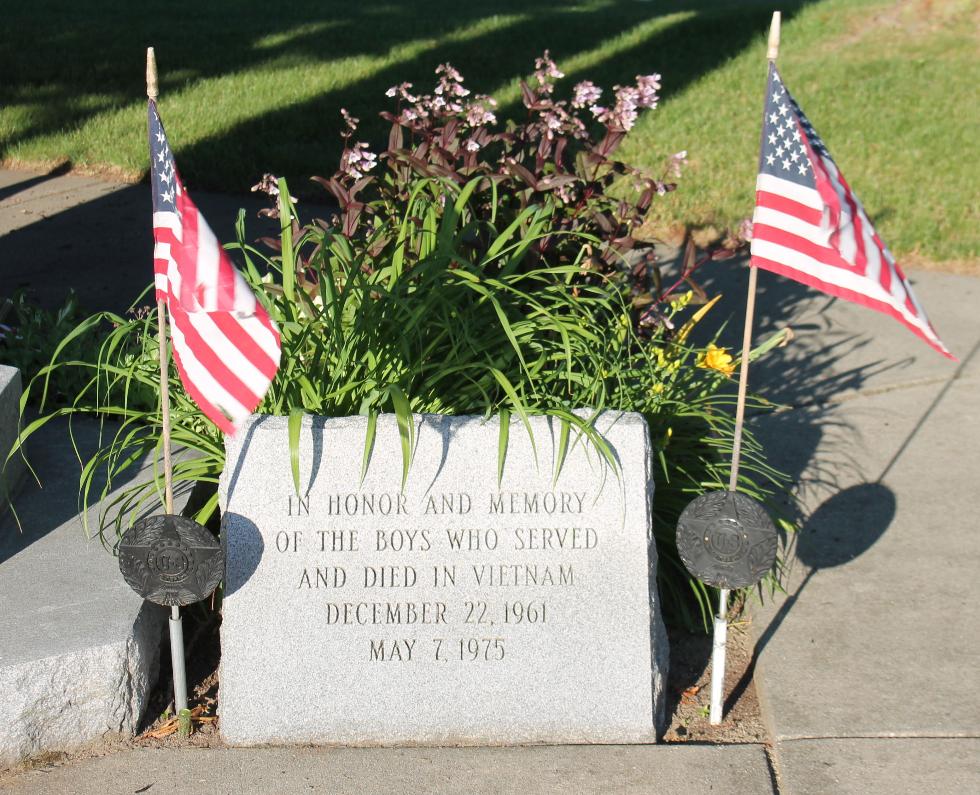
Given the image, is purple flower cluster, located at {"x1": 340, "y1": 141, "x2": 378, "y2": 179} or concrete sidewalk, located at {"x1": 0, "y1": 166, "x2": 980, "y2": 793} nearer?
concrete sidewalk, located at {"x1": 0, "y1": 166, "x2": 980, "y2": 793}

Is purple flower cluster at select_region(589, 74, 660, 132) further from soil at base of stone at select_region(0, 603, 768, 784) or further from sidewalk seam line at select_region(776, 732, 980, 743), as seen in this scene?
sidewalk seam line at select_region(776, 732, 980, 743)

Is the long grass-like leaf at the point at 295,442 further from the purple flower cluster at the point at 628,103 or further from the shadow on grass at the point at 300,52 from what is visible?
the shadow on grass at the point at 300,52

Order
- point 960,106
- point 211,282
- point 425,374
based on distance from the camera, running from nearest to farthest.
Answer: point 211,282
point 425,374
point 960,106

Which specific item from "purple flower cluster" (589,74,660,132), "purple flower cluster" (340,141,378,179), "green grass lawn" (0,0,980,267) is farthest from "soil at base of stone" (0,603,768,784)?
"green grass lawn" (0,0,980,267)

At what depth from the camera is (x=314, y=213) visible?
7.86 meters

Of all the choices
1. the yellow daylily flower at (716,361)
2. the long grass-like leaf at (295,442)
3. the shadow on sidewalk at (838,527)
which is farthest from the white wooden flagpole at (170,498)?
the yellow daylily flower at (716,361)

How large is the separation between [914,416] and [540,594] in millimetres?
2558

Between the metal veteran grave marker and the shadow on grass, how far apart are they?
5.30 metres

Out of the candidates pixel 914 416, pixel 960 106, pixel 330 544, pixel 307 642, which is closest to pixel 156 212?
pixel 330 544

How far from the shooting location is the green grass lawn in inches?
335

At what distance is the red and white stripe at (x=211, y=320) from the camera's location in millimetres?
2928

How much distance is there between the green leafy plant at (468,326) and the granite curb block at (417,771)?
695 mm

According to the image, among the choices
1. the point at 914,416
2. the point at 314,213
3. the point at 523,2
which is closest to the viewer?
the point at 914,416

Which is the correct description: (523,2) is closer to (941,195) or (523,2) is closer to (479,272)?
(941,195)
